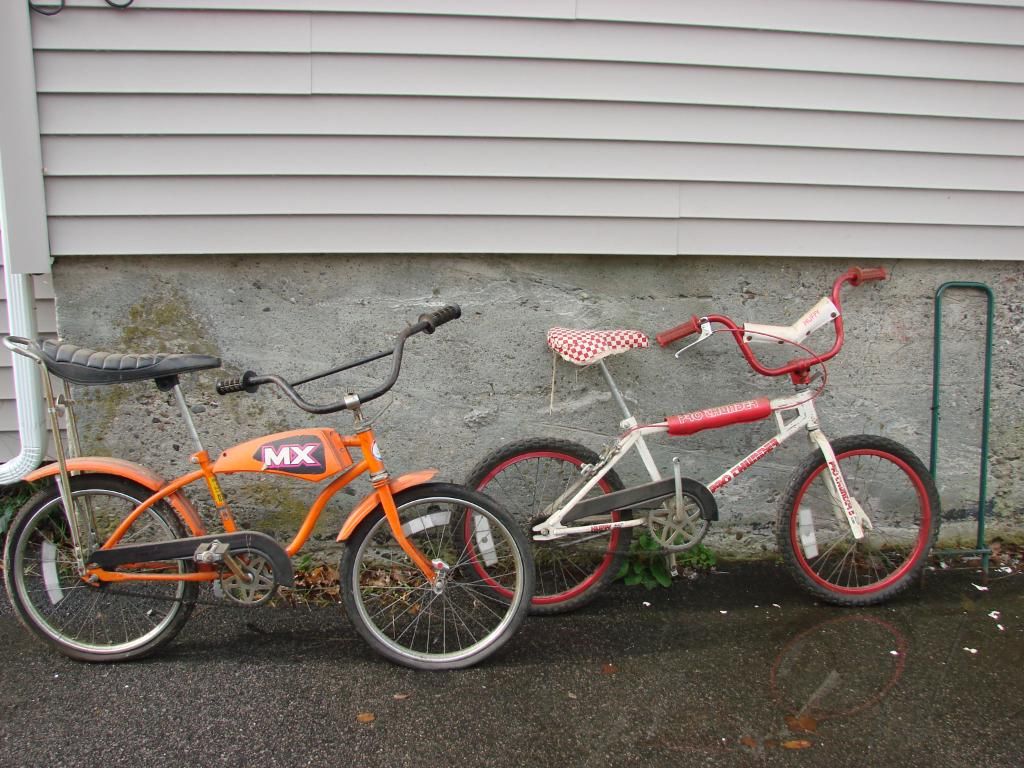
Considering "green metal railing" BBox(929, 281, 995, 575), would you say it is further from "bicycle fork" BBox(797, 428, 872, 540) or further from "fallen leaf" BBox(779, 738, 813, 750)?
"fallen leaf" BBox(779, 738, 813, 750)

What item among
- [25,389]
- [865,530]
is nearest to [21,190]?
[25,389]

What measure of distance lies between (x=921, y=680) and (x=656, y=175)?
7.47 ft

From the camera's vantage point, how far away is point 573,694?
9.25ft

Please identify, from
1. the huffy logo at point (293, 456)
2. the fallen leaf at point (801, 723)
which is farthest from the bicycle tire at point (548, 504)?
the fallen leaf at point (801, 723)

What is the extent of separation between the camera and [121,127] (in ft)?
10.7

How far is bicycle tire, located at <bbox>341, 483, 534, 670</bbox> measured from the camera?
2951 mm

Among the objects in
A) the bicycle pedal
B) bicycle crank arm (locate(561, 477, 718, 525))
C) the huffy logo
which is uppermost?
the huffy logo

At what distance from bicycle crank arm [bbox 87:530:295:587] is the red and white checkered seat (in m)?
1.37

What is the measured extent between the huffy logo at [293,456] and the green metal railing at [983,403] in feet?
9.59

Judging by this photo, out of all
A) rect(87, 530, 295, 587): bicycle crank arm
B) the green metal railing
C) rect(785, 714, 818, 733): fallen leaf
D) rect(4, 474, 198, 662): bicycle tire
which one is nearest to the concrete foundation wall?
the green metal railing

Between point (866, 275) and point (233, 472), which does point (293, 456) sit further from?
point (866, 275)

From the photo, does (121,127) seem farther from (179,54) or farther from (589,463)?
(589,463)

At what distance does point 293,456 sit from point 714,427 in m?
1.74

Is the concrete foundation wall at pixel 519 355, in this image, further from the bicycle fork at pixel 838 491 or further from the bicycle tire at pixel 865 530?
the bicycle fork at pixel 838 491
